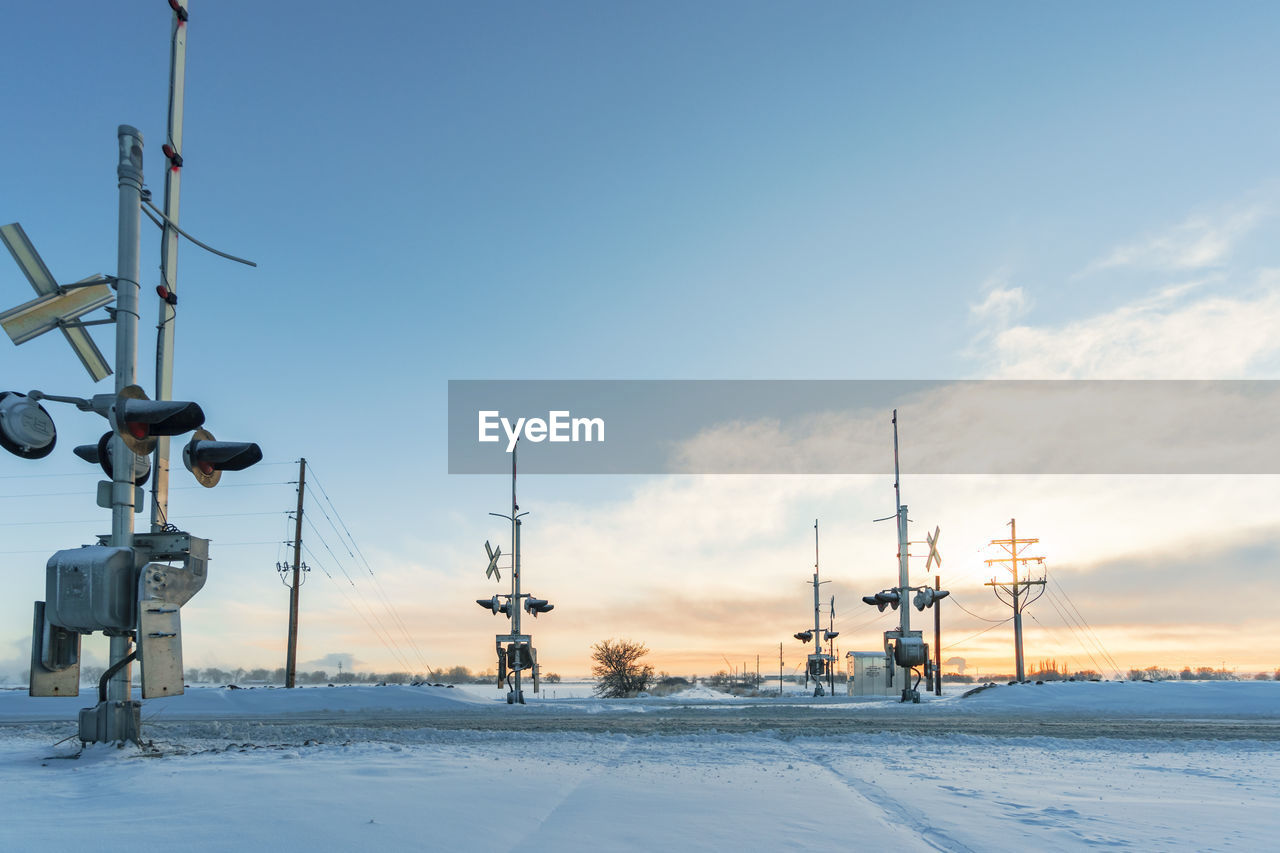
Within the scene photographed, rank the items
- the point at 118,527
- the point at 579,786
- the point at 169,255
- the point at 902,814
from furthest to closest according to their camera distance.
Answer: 1. the point at 169,255
2. the point at 118,527
3. the point at 579,786
4. the point at 902,814

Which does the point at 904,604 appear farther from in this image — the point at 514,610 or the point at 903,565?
the point at 514,610

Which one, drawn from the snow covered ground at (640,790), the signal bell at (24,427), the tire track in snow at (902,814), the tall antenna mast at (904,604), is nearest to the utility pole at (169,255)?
the signal bell at (24,427)

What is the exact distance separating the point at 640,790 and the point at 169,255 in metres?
8.28

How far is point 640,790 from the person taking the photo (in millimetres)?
7930

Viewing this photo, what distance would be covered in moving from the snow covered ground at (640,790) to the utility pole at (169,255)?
2.89 meters

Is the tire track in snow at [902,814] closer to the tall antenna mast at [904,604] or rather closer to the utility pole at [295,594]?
the tall antenna mast at [904,604]

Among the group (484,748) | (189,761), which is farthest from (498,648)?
(189,761)

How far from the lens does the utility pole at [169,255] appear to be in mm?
10113

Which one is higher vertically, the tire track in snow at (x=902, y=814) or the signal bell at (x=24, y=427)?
the signal bell at (x=24, y=427)

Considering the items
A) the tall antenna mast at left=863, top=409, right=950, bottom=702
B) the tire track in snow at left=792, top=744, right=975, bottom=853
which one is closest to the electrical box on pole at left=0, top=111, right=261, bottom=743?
the tire track in snow at left=792, top=744, right=975, bottom=853

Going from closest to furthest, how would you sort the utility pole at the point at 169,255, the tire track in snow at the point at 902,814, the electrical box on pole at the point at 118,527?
the tire track in snow at the point at 902,814
the electrical box on pole at the point at 118,527
the utility pole at the point at 169,255

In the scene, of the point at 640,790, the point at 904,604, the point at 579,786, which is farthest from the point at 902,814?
the point at 904,604

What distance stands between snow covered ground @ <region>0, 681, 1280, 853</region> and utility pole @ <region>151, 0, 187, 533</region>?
2.89m

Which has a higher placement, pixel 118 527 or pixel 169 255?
pixel 169 255
